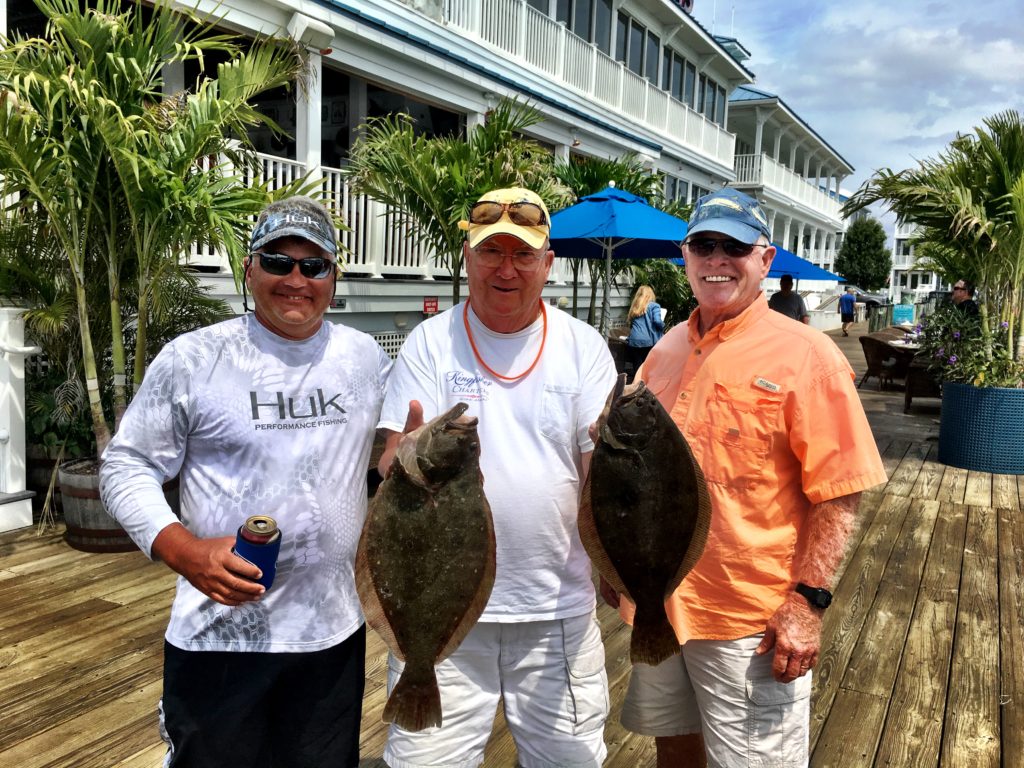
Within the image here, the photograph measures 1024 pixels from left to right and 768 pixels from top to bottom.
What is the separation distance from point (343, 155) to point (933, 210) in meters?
8.04

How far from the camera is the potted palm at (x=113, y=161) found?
181 inches

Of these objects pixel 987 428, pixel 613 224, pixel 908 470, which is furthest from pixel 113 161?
pixel 987 428

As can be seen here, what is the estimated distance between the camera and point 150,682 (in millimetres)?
3580

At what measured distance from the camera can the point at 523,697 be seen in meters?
2.20

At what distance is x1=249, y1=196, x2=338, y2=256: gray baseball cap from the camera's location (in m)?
2.03

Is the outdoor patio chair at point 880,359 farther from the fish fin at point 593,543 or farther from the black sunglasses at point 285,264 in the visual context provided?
the black sunglasses at point 285,264

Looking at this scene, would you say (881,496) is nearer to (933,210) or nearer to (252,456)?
(933,210)

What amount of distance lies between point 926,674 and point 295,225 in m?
3.81

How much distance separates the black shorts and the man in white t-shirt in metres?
0.16

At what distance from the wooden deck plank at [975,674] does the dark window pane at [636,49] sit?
15.7 metres

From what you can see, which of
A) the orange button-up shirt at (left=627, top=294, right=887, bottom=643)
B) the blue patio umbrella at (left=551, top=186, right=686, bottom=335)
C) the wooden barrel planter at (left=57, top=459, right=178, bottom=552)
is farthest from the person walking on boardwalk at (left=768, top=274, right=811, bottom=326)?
the orange button-up shirt at (left=627, top=294, right=887, bottom=643)

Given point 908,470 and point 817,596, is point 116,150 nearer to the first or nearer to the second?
point 817,596

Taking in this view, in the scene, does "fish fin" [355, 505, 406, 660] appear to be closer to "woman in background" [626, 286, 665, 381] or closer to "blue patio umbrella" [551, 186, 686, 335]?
"blue patio umbrella" [551, 186, 686, 335]

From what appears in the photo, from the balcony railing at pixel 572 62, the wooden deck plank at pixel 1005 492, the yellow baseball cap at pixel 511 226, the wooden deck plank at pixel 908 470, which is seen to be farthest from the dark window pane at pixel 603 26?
the yellow baseball cap at pixel 511 226
